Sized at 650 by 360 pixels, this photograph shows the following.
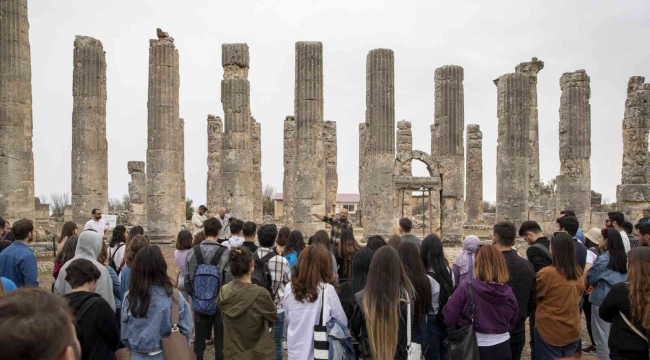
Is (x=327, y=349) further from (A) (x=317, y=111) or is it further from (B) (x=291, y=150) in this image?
(B) (x=291, y=150)

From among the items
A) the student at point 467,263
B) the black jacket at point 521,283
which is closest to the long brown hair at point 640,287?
the black jacket at point 521,283

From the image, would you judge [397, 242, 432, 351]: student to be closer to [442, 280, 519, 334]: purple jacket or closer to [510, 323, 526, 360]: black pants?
[442, 280, 519, 334]: purple jacket

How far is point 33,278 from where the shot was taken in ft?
24.6

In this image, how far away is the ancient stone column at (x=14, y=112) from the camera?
70.6 feet

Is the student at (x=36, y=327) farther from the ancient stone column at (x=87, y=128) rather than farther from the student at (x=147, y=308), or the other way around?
the ancient stone column at (x=87, y=128)

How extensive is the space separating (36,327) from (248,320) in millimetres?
4009

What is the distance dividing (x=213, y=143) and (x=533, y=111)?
67.2 feet

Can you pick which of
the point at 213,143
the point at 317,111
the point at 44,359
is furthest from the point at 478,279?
the point at 213,143

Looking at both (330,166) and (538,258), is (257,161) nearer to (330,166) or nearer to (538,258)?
(330,166)

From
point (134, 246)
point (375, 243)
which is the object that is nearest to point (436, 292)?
point (375, 243)

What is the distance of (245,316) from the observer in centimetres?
628

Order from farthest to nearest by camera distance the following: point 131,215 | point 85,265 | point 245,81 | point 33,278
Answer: point 131,215, point 245,81, point 33,278, point 85,265

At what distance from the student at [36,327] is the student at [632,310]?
455cm

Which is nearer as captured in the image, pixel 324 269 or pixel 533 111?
pixel 324 269
